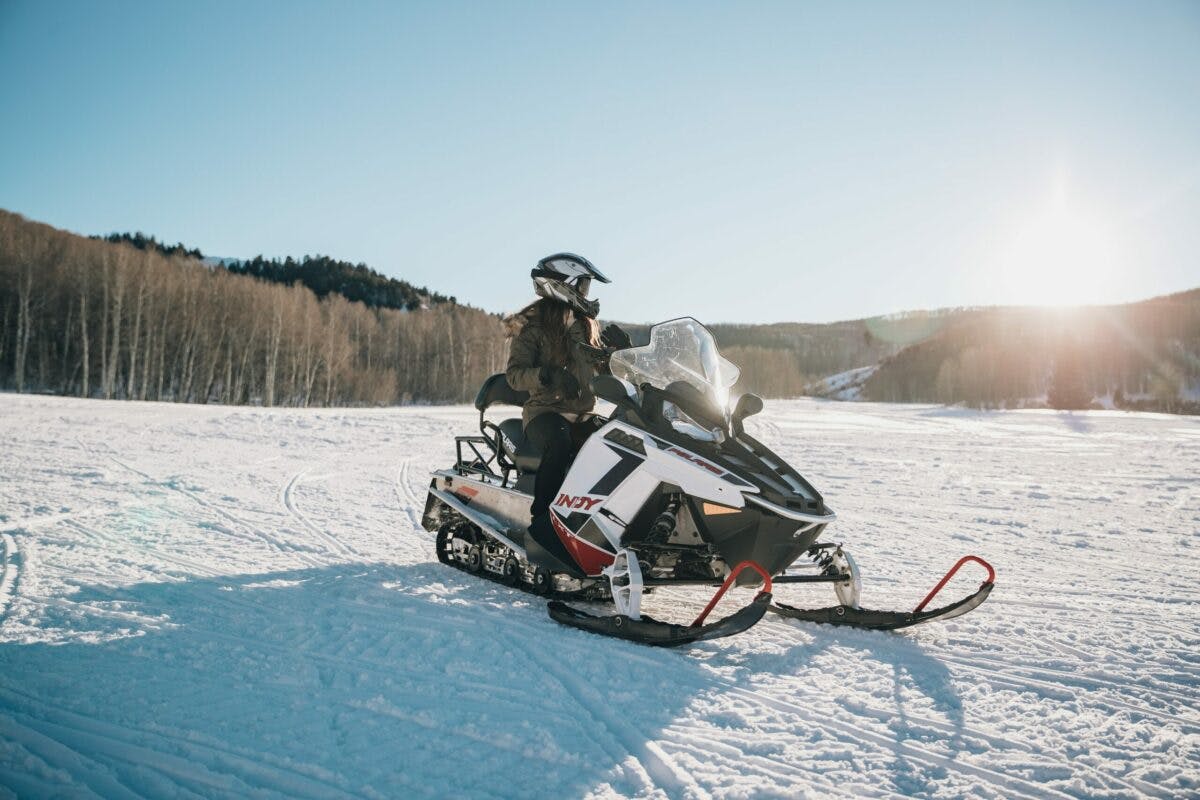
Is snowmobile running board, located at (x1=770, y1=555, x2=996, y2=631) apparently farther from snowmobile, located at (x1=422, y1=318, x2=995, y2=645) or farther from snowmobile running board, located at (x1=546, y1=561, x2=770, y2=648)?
snowmobile running board, located at (x1=546, y1=561, x2=770, y2=648)

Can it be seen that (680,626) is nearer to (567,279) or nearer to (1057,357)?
(567,279)

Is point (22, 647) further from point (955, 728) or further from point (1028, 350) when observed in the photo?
point (1028, 350)

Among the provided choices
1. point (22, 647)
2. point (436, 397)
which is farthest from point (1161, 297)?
point (22, 647)

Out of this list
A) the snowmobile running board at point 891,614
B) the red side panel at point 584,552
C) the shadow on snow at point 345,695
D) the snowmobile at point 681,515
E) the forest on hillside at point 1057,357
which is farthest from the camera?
the forest on hillside at point 1057,357

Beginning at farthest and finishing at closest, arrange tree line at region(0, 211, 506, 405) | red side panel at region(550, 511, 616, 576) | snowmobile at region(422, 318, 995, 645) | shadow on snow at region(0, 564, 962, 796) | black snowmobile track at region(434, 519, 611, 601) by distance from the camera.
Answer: tree line at region(0, 211, 506, 405) < black snowmobile track at region(434, 519, 611, 601) < red side panel at region(550, 511, 616, 576) < snowmobile at region(422, 318, 995, 645) < shadow on snow at region(0, 564, 962, 796)

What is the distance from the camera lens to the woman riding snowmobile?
396 centimetres

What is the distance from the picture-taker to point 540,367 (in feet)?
13.0

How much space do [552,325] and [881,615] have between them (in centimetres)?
248

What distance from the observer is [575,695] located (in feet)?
8.72

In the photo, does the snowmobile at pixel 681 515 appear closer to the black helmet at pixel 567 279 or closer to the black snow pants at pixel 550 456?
the black snow pants at pixel 550 456

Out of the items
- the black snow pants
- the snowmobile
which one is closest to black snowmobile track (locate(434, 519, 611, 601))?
the snowmobile

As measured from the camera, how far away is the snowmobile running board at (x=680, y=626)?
3008 mm

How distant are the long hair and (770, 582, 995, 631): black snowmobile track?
199cm

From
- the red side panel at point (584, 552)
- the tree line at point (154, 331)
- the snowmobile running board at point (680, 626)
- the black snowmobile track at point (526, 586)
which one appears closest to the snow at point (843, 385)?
the tree line at point (154, 331)
